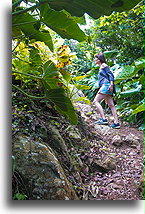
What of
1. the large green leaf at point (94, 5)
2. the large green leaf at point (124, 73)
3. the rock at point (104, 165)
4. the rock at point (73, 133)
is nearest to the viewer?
the large green leaf at point (94, 5)

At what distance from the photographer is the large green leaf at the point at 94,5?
25.7 inches

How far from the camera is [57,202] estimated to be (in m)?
0.73

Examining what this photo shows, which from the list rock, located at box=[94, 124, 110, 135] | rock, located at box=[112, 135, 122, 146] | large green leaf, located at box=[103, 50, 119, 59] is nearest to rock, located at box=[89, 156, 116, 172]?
rock, located at box=[112, 135, 122, 146]

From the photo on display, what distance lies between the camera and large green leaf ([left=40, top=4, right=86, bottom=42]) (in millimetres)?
784

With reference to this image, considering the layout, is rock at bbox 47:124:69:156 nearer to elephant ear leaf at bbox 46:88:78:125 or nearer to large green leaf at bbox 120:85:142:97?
elephant ear leaf at bbox 46:88:78:125

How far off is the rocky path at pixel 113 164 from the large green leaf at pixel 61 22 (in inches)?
19.1

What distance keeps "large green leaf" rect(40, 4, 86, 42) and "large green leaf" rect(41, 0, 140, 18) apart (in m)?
0.13

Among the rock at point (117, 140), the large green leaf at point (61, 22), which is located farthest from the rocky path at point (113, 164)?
the large green leaf at point (61, 22)

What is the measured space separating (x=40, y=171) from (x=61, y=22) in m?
0.62

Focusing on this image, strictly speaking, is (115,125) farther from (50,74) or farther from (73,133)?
(50,74)

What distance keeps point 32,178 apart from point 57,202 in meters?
0.13

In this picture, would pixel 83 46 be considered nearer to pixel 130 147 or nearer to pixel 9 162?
pixel 130 147

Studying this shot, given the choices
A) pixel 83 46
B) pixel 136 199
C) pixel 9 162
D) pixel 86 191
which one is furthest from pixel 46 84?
pixel 136 199

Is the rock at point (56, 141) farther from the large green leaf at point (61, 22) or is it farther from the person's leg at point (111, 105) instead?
the large green leaf at point (61, 22)
